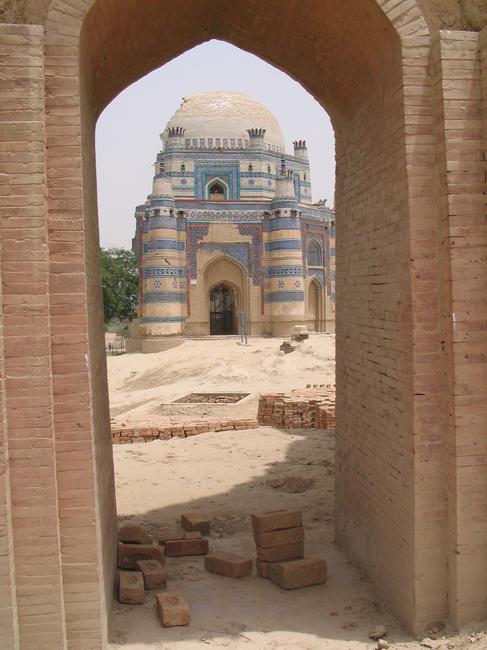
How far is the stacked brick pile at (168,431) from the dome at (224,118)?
26.9m

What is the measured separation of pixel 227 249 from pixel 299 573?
25.9m

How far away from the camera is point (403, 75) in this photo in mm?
4816

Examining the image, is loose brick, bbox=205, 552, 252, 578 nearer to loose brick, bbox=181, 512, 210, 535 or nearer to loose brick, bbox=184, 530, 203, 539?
loose brick, bbox=184, 530, 203, 539

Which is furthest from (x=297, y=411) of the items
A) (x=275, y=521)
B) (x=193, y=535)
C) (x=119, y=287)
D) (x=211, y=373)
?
(x=119, y=287)

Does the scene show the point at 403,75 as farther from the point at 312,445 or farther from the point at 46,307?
the point at 312,445

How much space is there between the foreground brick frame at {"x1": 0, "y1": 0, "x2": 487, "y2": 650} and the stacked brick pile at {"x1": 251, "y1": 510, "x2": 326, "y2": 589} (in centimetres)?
54

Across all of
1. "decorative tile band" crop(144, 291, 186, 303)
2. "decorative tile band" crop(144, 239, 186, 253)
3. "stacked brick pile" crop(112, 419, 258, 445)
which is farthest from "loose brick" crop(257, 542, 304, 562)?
"decorative tile band" crop(144, 239, 186, 253)

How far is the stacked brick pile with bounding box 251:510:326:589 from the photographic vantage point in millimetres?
5789

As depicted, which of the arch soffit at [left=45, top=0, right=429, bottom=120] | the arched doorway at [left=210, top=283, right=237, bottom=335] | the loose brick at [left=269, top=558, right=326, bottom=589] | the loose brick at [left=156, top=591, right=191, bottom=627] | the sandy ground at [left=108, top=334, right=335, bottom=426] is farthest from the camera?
the arched doorway at [left=210, top=283, right=237, bottom=335]

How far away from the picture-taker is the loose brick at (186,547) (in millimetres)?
6641

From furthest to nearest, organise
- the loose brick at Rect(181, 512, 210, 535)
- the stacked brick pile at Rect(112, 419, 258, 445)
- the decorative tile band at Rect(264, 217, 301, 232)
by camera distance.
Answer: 1. the decorative tile band at Rect(264, 217, 301, 232)
2. the stacked brick pile at Rect(112, 419, 258, 445)
3. the loose brick at Rect(181, 512, 210, 535)

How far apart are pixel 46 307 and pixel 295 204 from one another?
2797 cm

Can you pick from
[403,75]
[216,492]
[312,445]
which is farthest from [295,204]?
[403,75]

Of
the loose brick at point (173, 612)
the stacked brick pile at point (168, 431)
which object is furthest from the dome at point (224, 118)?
the loose brick at point (173, 612)
